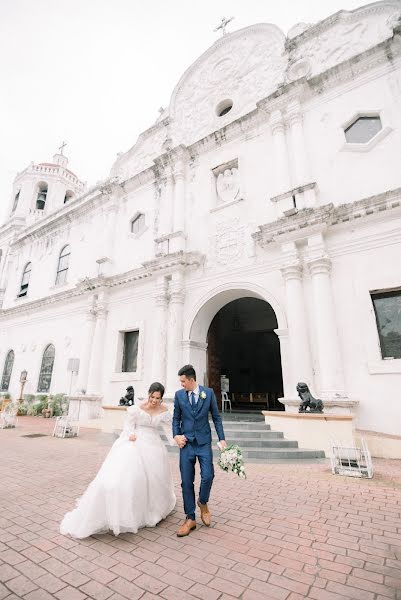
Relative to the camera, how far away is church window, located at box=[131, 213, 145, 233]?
44.2 ft

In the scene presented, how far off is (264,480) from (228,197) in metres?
9.07

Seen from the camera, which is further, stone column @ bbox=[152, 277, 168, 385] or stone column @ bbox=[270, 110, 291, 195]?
stone column @ bbox=[152, 277, 168, 385]

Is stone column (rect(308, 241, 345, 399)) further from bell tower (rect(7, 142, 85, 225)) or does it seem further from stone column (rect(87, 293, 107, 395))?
bell tower (rect(7, 142, 85, 225))

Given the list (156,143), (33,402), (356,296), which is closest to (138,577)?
(356,296)

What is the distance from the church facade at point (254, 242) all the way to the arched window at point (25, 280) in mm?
1842

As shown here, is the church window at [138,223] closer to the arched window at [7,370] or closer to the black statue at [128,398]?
the black statue at [128,398]

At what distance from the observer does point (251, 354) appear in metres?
16.7

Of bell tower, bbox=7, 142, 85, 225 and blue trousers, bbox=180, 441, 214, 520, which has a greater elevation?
bell tower, bbox=7, 142, 85, 225

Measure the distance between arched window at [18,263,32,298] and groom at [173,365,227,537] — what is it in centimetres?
1816

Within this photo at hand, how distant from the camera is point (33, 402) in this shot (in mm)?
14398

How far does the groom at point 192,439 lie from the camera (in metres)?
3.23

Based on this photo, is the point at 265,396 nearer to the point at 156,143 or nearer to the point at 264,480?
the point at 264,480

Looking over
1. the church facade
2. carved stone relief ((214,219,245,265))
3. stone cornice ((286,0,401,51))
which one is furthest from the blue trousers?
stone cornice ((286,0,401,51))

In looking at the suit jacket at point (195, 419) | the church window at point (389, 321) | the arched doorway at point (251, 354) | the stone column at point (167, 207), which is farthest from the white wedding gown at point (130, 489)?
the arched doorway at point (251, 354)
